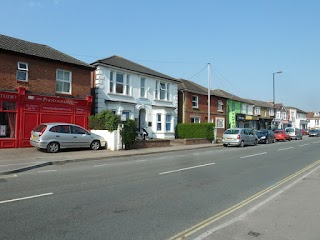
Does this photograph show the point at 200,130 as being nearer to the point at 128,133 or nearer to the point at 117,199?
the point at 128,133

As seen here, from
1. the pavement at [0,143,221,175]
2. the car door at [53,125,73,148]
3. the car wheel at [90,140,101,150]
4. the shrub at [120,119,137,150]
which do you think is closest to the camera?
the pavement at [0,143,221,175]

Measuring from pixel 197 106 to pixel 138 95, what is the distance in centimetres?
1129

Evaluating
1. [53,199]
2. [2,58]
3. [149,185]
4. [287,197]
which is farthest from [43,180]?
[2,58]

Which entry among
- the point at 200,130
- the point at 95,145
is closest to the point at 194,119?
the point at 200,130

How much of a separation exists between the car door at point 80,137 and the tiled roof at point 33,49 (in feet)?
17.3

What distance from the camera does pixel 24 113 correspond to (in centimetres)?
1869

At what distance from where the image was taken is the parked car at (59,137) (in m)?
16.9

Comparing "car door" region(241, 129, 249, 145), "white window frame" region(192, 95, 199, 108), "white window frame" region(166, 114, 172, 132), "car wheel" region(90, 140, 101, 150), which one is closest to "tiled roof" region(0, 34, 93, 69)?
"car wheel" region(90, 140, 101, 150)

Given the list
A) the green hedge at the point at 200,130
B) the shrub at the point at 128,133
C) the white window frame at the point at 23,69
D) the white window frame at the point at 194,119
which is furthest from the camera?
the white window frame at the point at 194,119

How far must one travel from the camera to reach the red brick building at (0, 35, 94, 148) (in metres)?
18.2

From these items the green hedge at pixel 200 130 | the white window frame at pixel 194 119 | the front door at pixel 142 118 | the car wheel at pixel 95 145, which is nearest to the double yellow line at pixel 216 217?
the car wheel at pixel 95 145

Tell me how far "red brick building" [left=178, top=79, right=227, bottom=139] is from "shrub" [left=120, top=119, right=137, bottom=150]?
1385 cm

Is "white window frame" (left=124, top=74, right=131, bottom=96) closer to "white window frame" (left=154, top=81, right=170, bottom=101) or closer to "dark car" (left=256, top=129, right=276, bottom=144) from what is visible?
"white window frame" (left=154, top=81, right=170, bottom=101)

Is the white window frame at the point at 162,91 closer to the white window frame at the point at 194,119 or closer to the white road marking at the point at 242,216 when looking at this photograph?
the white window frame at the point at 194,119
